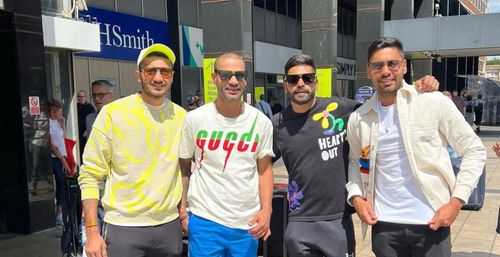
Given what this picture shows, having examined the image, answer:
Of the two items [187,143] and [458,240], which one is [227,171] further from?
[458,240]

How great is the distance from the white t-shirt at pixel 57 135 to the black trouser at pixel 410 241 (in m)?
5.66

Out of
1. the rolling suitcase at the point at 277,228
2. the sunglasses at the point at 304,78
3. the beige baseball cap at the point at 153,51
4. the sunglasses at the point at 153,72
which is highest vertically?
the beige baseball cap at the point at 153,51

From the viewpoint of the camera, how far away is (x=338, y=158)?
2777 mm

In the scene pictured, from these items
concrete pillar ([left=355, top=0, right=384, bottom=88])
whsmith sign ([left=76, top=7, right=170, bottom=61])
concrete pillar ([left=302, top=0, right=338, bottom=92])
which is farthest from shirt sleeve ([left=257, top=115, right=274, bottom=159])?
concrete pillar ([left=355, top=0, right=384, bottom=88])

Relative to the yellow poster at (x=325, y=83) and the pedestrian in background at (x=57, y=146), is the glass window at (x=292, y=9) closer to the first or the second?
the yellow poster at (x=325, y=83)

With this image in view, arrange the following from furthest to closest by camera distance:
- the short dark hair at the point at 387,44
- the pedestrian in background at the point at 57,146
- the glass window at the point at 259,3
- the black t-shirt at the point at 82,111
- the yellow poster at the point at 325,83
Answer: the glass window at the point at 259,3, the yellow poster at the point at 325,83, the black t-shirt at the point at 82,111, the pedestrian in background at the point at 57,146, the short dark hair at the point at 387,44

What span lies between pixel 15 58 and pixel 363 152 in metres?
5.47

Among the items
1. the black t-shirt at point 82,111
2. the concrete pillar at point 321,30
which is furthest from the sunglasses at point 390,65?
the concrete pillar at point 321,30

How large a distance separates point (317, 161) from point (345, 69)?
87.8 ft

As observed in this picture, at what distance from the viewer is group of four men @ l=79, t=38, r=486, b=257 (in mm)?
2447

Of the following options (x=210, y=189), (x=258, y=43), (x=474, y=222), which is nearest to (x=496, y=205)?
(x=474, y=222)

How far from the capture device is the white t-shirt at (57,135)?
22.2ft

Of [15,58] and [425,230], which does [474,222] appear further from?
[15,58]

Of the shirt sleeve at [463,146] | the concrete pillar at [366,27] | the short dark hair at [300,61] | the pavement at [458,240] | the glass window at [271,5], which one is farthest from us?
the glass window at [271,5]
